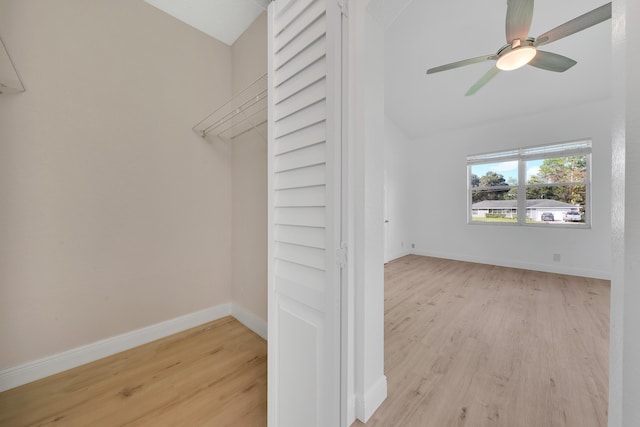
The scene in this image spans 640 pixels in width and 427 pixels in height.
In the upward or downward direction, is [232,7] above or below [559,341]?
above

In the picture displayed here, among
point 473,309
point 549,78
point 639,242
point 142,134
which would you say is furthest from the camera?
point 549,78

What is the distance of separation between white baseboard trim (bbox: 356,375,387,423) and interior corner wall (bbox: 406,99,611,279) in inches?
162

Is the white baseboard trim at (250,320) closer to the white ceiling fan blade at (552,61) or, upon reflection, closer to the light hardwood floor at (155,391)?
the light hardwood floor at (155,391)

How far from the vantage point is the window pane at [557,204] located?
350cm

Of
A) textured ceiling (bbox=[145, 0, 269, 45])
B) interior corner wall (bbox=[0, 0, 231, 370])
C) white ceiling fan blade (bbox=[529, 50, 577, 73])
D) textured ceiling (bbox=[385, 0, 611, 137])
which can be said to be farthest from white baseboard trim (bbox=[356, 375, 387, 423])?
textured ceiling (bbox=[145, 0, 269, 45])

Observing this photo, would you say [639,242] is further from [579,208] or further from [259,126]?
[579,208]

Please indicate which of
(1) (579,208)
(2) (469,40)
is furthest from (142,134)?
(1) (579,208)

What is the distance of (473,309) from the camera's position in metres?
2.39

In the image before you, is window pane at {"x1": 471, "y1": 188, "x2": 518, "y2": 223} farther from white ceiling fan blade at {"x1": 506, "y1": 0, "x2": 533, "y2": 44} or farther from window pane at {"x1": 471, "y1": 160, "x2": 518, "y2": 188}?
white ceiling fan blade at {"x1": 506, "y1": 0, "x2": 533, "y2": 44}

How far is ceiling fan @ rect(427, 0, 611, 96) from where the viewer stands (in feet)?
4.33

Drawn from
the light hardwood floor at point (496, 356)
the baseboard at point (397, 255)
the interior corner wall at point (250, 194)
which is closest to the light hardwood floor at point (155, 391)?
the interior corner wall at point (250, 194)

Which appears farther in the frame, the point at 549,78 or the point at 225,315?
the point at 549,78

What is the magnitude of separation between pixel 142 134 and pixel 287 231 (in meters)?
1.65

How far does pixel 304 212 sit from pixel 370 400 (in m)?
1.05
